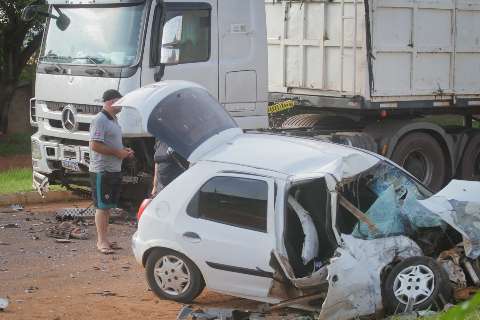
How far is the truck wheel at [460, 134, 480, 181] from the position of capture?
42.4 feet

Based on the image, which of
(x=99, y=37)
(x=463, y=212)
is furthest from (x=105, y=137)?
(x=463, y=212)

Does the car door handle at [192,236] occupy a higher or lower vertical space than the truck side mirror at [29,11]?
lower

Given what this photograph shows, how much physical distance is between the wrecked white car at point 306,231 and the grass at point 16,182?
20.9ft

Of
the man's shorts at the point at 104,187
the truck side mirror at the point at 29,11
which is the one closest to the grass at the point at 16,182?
the truck side mirror at the point at 29,11

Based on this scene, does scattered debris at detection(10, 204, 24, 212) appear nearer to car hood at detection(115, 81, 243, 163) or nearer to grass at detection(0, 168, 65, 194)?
grass at detection(0, 168, 65, 194)

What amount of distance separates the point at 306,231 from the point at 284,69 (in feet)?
20.6

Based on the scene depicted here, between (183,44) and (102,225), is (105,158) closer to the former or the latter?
(102,225)

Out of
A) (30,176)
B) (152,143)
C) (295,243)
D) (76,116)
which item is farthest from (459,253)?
(30,176)

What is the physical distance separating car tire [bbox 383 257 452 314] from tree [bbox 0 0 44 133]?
49.5 feet

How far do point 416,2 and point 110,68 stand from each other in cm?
425

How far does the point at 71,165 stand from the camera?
1127cm

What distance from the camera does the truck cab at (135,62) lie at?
10.6 meters

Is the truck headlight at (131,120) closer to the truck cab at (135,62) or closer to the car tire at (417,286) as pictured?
the truck cab at (135,62)

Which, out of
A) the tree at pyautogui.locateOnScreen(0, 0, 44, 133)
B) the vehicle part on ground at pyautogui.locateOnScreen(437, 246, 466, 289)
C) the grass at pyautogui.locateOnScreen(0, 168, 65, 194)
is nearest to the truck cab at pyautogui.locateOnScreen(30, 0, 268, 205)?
the grass at pyautogui.locateOnScreen(0, 168, 65, 194)
